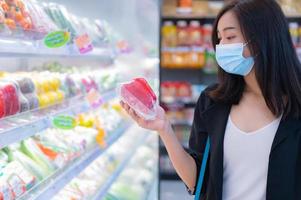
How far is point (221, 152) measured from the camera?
174 cm

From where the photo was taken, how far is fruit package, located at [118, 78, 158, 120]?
5.26 feet

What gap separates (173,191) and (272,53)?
4.14 m

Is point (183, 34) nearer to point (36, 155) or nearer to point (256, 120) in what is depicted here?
point (36, 155)

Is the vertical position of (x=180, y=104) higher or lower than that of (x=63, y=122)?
lower

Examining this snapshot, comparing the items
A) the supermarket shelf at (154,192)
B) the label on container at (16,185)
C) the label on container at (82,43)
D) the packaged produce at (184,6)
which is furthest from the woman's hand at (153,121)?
the packaged produce at (184,6)

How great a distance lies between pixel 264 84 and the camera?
1.69 metres

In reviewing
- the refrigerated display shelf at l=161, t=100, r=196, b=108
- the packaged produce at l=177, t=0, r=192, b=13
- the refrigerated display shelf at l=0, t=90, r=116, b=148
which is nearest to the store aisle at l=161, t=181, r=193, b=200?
the refrigerated display shelf at l=161, t=100, r=196, b=108

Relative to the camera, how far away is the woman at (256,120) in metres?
1.66

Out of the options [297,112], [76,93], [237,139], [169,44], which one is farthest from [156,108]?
[169,44]

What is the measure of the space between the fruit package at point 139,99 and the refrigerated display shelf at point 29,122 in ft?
1.14

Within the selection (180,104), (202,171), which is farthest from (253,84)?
(180,104)

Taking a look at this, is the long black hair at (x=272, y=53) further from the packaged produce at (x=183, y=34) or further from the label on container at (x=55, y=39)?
the packaged produce at (x=183, y=34)

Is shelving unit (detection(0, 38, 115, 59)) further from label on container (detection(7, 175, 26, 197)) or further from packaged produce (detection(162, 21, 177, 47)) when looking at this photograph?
packaged produce (detection(162, 21, 177, 47))

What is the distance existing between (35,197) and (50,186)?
163mm
